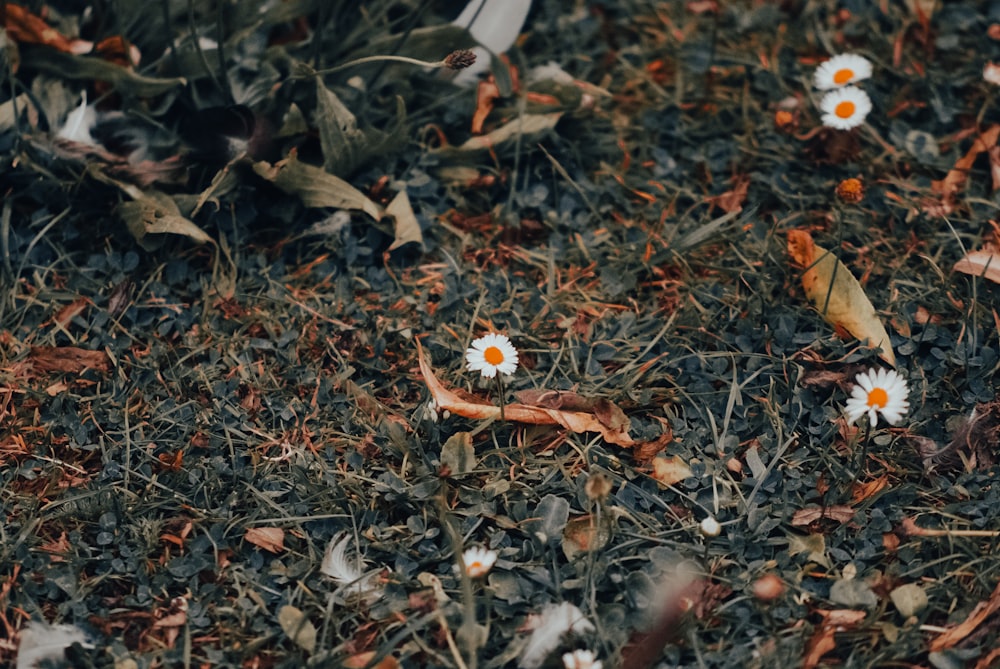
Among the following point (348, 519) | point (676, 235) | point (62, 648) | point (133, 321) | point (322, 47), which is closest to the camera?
point (62, 648)

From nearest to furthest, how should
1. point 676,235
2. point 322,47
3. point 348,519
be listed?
point 348,519, point 676,235, point 322,47

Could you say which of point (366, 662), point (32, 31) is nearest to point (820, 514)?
point (366, 662)

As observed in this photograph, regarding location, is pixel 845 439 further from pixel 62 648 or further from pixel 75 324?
pixel 75 324

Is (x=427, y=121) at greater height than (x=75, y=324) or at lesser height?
greater

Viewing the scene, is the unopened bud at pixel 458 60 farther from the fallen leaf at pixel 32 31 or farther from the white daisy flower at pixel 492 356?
the fallen leaf at pixel 32 31

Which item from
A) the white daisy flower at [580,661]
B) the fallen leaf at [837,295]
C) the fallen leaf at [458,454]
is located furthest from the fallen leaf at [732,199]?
the white daisy flower at [580,661]

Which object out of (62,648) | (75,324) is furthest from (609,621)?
(75,324)

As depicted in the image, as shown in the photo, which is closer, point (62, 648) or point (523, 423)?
point (62, 648)
